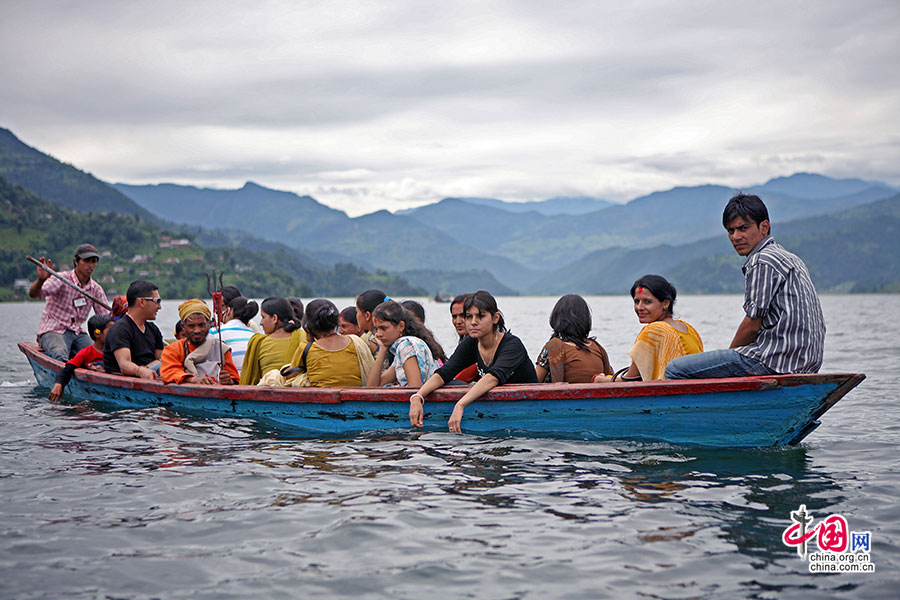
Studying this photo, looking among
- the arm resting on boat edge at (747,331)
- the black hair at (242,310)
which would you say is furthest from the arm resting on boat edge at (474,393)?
the black hair at (242,310)

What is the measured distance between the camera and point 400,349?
8.78 m

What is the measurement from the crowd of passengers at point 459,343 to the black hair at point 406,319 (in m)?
0.01

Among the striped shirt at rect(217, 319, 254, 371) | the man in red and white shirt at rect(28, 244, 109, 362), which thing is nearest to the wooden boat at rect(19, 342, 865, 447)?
the striped shirt at rect(217, 319, 254, 371)

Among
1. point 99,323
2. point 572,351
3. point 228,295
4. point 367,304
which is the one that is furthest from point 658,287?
point 99,323

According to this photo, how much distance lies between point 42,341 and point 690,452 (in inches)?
461

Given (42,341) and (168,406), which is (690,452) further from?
(42,341)

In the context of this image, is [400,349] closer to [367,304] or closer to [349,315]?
[367,304]

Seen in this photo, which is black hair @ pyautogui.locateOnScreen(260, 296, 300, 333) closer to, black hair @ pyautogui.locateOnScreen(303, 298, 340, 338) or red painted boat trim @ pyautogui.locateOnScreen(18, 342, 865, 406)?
red painted boat trim @ pyautogui.locateOnScreen(18, 342, 865, 406)

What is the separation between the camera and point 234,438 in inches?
365

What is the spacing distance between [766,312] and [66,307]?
11745mm

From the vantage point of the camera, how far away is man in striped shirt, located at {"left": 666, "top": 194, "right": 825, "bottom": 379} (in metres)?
6.59

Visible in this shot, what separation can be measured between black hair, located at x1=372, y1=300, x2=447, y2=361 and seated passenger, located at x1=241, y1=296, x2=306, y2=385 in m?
1.78

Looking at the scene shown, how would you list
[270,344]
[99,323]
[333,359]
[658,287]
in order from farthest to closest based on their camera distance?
[99,323]
[270,344]
[333,359]
[658,287]

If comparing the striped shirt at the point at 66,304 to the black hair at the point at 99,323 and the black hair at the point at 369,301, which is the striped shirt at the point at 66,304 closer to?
the black hair at the point at 99,323
